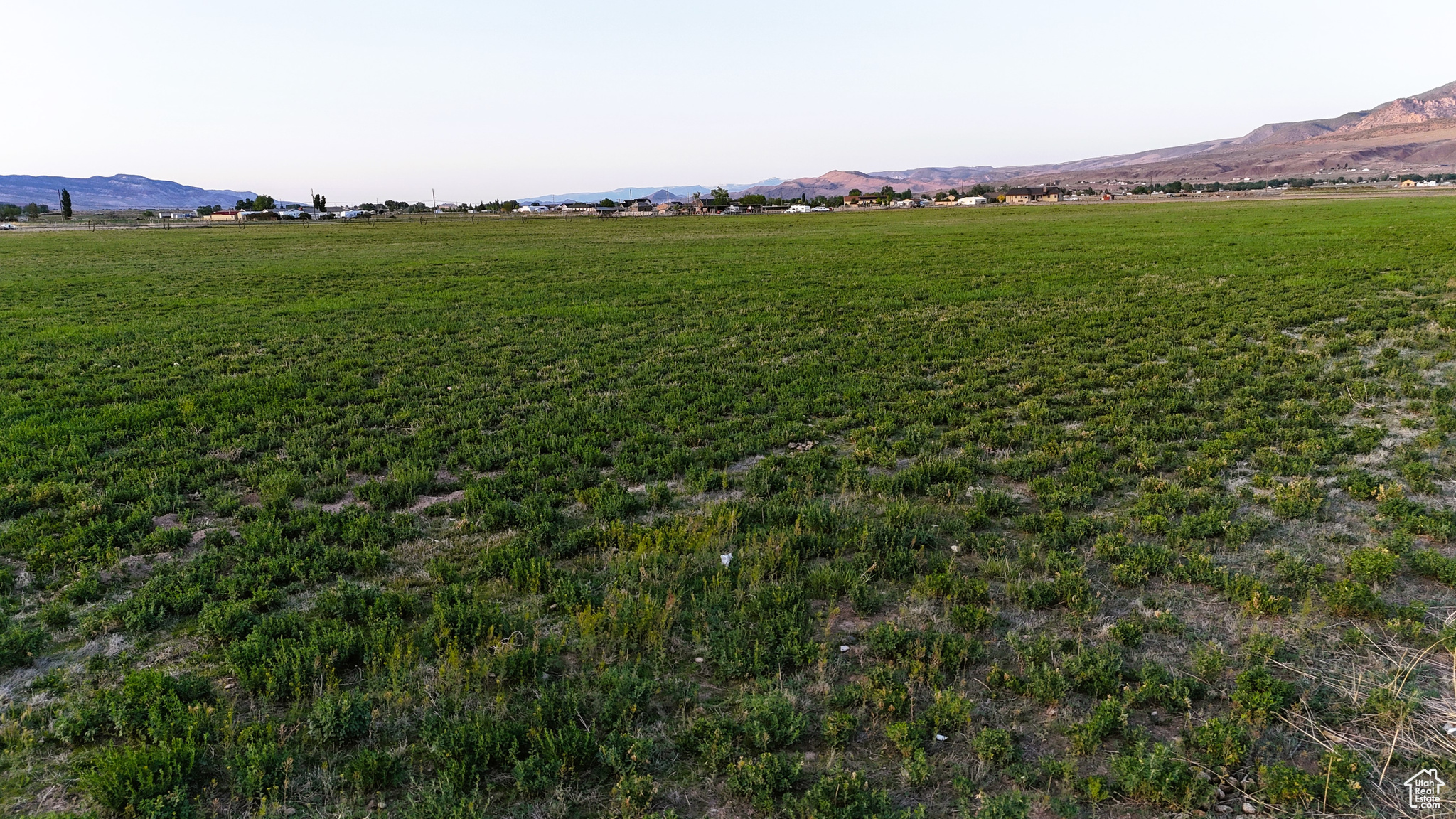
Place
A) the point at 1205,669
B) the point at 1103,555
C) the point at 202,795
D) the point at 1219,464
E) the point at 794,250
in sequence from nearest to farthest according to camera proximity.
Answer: the point at 202,795
the point at 1205,669
the point at 1103,555
the point at 1219,464
the point at 794,250

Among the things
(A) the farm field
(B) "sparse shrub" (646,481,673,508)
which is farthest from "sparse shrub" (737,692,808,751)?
(B) "sparse shrub" (646,481,673,508)

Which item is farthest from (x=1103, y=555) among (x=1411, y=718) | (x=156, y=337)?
(x=156, y=337)

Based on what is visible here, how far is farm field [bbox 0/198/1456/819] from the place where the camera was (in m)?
4.79

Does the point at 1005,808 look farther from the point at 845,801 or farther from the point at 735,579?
the point at 735,579

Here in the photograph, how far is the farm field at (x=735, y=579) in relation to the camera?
15.7ft

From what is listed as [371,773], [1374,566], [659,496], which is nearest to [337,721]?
[371,773]

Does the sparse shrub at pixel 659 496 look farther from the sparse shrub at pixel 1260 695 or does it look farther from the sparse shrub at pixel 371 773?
the sparse shrub at pixel 1260 695

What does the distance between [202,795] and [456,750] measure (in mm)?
1538

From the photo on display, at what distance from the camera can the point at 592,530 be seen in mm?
8328

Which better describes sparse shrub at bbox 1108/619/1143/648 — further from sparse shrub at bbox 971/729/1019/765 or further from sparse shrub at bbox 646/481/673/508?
sparse shrub at bbox 646/481/673/508

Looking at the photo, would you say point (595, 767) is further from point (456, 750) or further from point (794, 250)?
point (794, 250)

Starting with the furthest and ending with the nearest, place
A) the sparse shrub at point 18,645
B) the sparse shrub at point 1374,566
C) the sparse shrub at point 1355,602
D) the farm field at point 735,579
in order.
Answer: the sparse shrub at point 1374,566, the sparse shrub at point 1355,602, the sparse shrub at point 18,645, the farm field at point 735,579

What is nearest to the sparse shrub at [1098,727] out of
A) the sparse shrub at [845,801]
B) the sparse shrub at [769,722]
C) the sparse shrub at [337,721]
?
the sparse shrub at [845,801]

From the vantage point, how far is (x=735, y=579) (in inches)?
290
